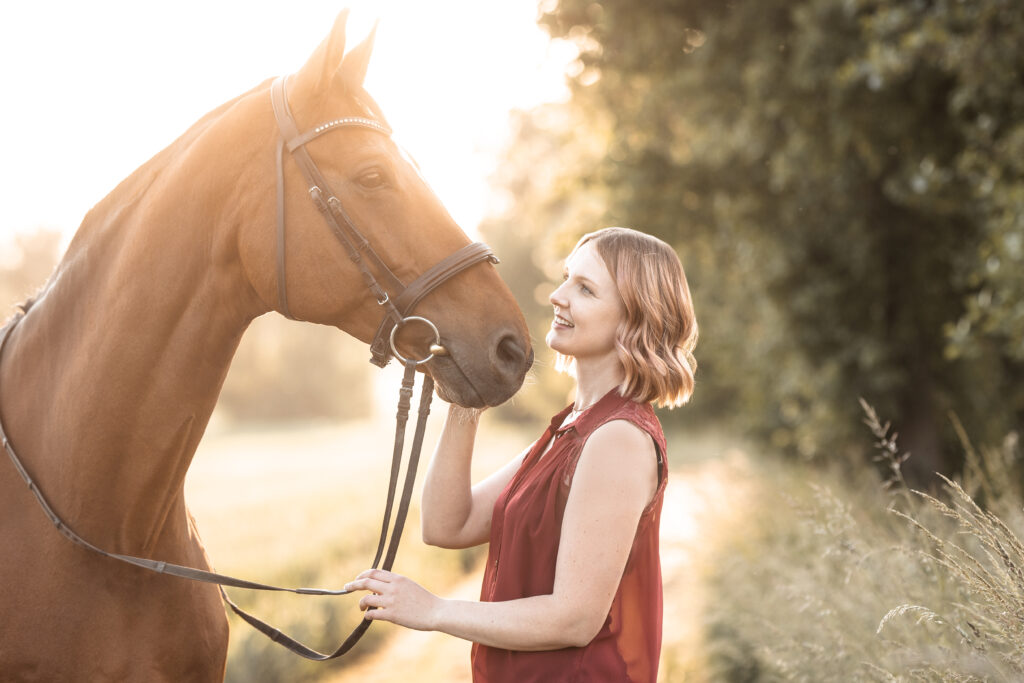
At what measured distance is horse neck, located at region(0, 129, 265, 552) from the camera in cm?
230

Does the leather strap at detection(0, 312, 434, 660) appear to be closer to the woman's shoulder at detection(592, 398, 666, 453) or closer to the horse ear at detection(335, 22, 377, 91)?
the woman's shoulder at detection(592, 398, 666, 453)

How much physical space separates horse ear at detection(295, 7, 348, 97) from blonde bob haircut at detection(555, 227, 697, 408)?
0.90 m

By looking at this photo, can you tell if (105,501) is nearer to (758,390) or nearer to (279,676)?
(279,676)

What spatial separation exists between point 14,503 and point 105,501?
280 mm

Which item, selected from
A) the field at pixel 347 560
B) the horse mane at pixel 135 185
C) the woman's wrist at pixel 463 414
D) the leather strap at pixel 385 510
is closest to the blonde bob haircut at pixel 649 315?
the woman's wrist at pixel 463 414

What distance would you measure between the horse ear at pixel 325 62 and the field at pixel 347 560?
5277 millimetres

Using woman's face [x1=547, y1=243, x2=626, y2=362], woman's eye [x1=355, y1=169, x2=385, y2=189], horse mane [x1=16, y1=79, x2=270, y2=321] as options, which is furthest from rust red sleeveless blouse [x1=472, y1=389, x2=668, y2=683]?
horse mane [x1=16, y1=79, x2=270, y2=321]

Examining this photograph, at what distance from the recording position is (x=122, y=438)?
2299 mm

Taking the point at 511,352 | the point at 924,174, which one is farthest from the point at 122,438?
the point at 924,174

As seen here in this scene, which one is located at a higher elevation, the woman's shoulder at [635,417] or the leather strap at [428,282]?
the leather strap at [428,282]

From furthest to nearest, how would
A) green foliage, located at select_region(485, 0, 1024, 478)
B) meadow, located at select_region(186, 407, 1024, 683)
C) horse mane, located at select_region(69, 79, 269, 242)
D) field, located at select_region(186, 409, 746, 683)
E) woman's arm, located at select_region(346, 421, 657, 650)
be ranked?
field, located at select_region(186, 409, 746, 683) < green foliage, located at select_region(485, 0, 1024, 478) < meadow, located at select_region(186, 407, 1024, 683) < horse mane, located at select_region(69, 79, 269, 242) < woman's arm, located at select_region(346, 421, 657, 650)

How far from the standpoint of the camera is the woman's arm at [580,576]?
2.00 m

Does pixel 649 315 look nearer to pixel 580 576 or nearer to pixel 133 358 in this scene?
pixel 580 576

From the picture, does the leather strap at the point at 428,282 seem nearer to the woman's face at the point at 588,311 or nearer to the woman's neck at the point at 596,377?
the woman's face at the point at 588,311
